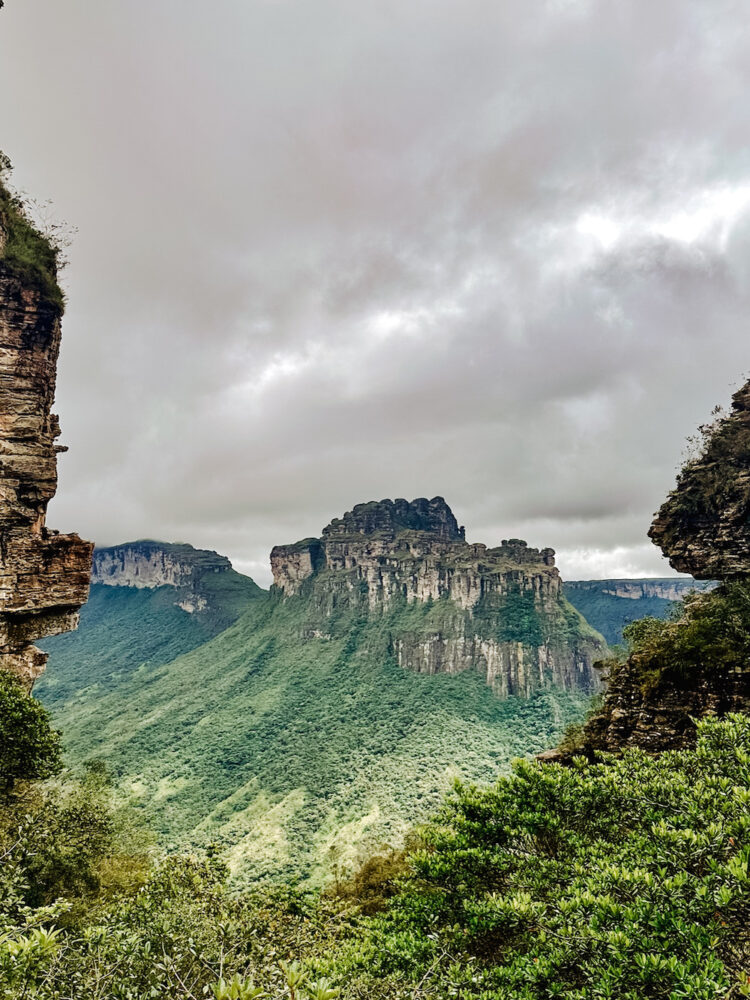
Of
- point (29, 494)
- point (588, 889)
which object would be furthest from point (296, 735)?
point (588, 889)

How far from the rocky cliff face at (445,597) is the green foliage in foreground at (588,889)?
4372 inches

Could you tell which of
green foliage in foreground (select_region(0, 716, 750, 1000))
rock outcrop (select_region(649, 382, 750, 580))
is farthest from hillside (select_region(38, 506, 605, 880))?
rock outcrop (select_region(649, 382, 750, 580))

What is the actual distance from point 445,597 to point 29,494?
123860mm

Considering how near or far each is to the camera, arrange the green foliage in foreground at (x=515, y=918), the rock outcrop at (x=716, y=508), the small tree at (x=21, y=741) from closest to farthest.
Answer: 1. the green foliage in foreground at (x=515, y=918)
2. the small tree at (x=21, y=741)
3. the rock outcrop at (x=716, y=508)

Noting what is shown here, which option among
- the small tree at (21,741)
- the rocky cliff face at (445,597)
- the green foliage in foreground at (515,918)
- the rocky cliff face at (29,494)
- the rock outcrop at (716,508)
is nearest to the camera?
the green foliage in foreground at (515,918)

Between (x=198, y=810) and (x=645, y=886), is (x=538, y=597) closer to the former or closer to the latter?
(x=198, y=810)

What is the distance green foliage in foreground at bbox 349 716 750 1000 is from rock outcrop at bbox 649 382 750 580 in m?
10.2

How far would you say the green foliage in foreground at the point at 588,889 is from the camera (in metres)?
5.81

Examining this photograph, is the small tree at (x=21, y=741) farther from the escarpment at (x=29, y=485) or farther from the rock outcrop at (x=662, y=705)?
the rock outcrop at (x=662, y=705)

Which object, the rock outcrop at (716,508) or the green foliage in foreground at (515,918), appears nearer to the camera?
the green foliage in foreground at (515,918)

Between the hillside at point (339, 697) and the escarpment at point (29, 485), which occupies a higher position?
the escarpment at point (29, 485)

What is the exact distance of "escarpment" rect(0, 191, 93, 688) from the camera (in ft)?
62.3

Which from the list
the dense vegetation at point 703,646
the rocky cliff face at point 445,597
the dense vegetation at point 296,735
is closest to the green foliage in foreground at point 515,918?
the dense vegetation at point 703,646

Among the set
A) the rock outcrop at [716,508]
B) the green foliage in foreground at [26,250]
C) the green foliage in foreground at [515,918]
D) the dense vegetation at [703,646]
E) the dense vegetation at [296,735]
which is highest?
the green foliage in foreground at [26,250]
